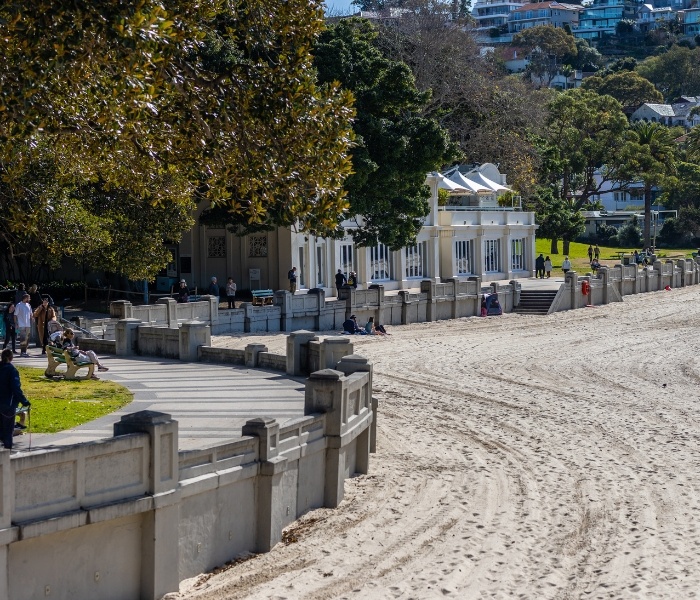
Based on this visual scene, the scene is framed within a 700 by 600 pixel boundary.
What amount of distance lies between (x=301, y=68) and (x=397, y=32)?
147 ft

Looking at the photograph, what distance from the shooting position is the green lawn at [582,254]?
72738 millimetres

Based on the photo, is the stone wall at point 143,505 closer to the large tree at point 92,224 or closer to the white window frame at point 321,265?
the large tree at point 92,224

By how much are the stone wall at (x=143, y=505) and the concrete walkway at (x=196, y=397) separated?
753 mm

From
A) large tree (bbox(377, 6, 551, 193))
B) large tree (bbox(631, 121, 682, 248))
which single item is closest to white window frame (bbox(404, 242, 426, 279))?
large tree (bbox(377, 6, 551, 193))

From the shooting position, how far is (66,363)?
861 inches

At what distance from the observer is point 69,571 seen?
11.7 metres

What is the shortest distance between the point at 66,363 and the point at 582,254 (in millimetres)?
62576

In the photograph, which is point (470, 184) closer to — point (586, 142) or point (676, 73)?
point (586, 142)

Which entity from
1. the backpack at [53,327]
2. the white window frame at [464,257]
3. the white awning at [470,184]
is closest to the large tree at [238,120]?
the backpack at [53,327]

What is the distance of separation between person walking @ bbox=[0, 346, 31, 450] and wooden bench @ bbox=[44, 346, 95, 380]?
6.96 m

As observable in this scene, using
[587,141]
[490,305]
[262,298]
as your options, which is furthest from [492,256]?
[587,141]

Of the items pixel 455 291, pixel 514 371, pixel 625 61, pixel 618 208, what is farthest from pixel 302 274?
pixel 625 61

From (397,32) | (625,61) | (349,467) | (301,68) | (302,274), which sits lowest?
(349,467)

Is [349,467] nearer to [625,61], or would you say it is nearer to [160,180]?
[160,180]
